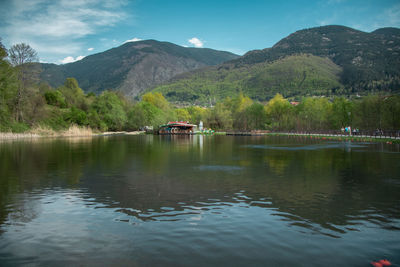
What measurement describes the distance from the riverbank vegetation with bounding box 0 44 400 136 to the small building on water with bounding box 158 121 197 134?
3.23 m

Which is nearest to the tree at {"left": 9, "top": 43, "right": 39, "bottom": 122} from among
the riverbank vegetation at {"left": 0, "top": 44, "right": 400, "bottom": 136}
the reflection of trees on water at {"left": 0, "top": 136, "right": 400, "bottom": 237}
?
the riverbank vegetation at {"left": 0, "top": 44, "right": 400, "bottom": 136}

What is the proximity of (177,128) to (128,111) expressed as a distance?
2163 centimetres

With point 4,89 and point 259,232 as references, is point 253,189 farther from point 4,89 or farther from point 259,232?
point 4,89

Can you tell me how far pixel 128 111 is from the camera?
433 feet

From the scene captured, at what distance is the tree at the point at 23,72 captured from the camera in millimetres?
69188

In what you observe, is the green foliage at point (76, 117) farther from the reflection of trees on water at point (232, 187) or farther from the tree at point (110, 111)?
the reflection of trees on water at point (232, 187)

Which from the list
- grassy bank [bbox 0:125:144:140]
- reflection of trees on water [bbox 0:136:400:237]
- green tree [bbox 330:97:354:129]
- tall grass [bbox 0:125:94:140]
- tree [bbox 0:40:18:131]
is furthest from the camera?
green tree [bbox 330:97:354:129]

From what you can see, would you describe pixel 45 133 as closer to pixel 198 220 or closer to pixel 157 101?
pixel 198 220

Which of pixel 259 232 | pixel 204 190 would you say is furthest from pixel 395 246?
pixel 204 190

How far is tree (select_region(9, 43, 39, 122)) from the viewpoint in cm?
6919

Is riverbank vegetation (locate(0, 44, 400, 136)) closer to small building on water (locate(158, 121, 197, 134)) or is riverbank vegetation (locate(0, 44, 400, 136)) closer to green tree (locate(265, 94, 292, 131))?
green tree (locate(265, 94, 292, 131))

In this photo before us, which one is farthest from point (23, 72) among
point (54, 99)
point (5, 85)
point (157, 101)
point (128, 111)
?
point (157, 101)

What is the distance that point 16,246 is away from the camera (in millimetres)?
7809

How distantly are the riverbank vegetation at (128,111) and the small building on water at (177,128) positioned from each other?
3.23 metres
